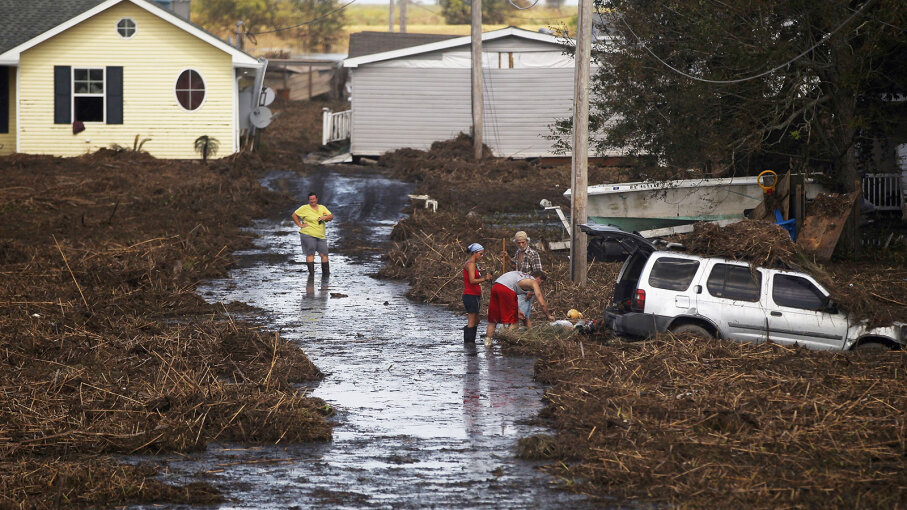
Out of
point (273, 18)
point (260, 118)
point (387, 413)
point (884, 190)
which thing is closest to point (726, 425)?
point (387, 413)

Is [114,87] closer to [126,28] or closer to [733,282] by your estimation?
[126,28]

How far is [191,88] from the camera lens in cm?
3344

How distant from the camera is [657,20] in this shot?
2250 cm

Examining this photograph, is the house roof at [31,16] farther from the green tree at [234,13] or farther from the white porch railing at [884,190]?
the green tree at [234,13]

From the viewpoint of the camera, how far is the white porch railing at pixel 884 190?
25406 mm

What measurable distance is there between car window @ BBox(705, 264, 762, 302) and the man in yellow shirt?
930 cm

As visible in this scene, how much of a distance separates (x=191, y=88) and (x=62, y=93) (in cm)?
382

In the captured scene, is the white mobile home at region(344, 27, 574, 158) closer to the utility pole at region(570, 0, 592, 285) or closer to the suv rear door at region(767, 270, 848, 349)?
the utility pole at region(570, 0, 592, 285)

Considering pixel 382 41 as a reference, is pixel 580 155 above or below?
below

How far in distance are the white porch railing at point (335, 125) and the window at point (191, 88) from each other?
6187 millimetres

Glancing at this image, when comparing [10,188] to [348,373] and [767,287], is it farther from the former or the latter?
[767,287]

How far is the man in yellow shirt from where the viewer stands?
2092cm

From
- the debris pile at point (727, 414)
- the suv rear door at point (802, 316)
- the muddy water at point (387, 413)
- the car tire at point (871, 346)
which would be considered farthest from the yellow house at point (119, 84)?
the car tire at point (871, 346)

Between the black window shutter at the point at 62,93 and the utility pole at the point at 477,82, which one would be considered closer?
the utility pole at the point at 477,82
